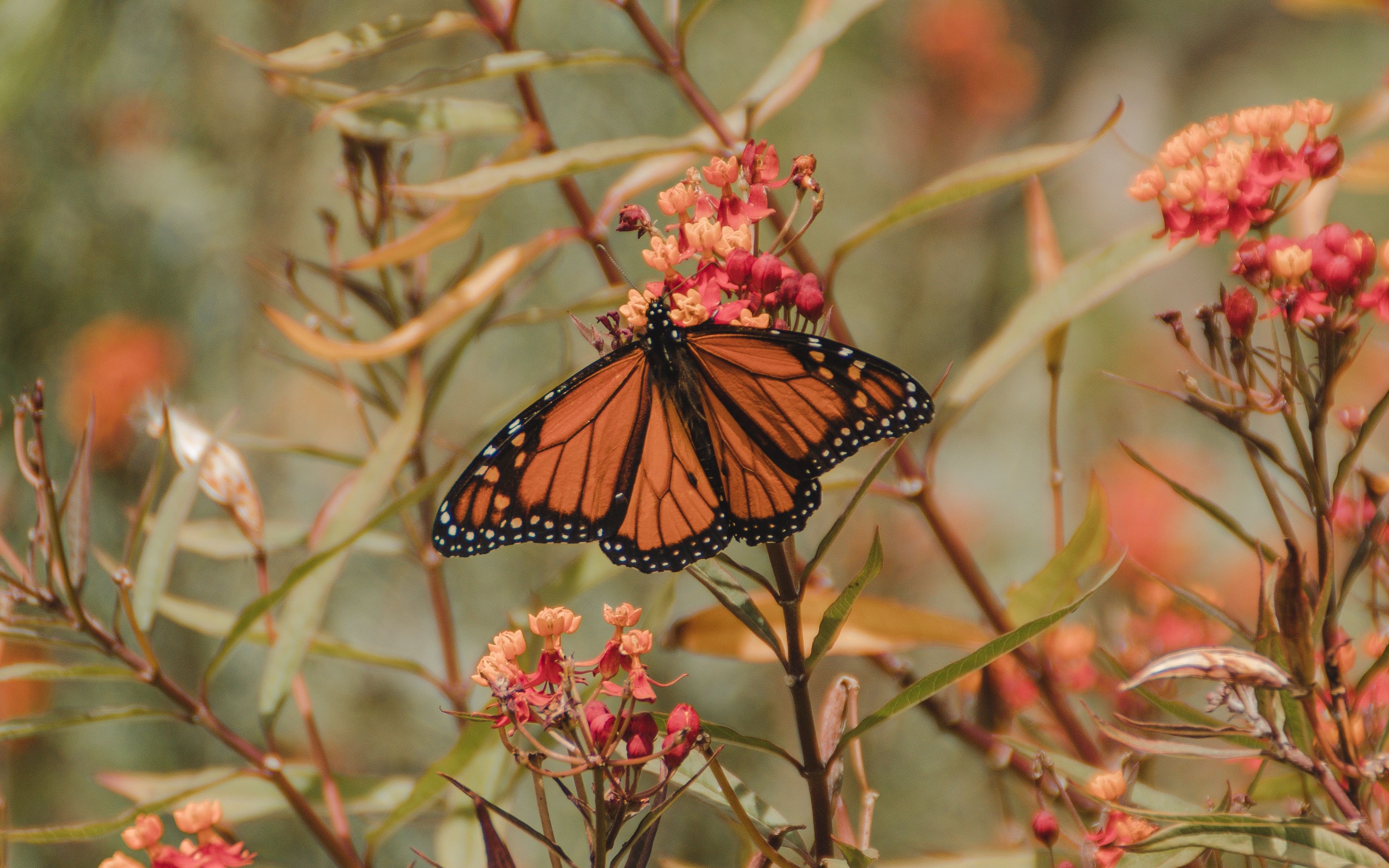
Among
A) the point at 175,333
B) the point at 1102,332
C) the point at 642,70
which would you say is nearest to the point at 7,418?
the point at 175,333

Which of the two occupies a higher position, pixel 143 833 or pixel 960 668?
pixel 960 668

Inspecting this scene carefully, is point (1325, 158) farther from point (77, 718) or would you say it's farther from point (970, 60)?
point (970, 60)

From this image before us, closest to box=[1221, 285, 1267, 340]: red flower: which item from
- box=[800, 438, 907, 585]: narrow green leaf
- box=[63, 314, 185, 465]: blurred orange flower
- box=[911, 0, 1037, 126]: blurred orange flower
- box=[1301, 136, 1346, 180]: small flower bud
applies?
→ box=[1301, 136, 1346, 180]: small flower bud

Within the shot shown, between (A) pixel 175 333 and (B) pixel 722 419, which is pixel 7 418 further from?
(B) pixel 722 419

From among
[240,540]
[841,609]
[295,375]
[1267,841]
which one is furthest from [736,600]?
[295,375]

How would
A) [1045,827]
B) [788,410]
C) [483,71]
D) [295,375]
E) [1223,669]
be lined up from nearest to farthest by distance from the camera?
1. [1223,669]
2. [1045,827]
3. [788,410]
4. [483,71]
5. [295,375]

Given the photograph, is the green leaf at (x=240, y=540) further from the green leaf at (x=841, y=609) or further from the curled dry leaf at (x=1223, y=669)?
the curled dry leaf at (x=1223, y=669)
